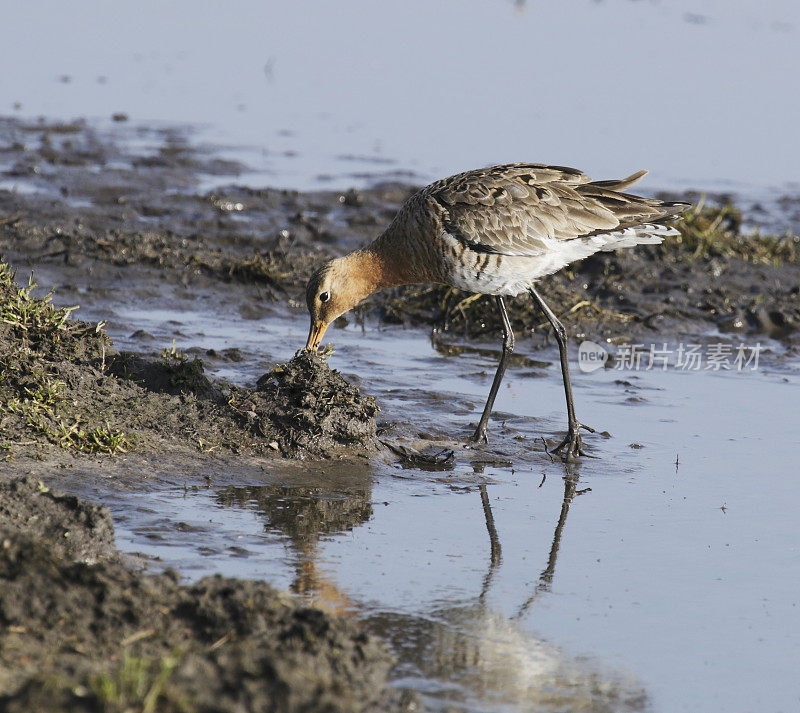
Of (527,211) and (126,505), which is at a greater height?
(527,211)

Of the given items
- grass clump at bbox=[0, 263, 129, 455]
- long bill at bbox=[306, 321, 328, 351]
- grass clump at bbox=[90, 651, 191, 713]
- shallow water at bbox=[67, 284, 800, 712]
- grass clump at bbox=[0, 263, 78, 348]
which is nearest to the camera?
grass clump at bbox=[90, 651, 191, 713]

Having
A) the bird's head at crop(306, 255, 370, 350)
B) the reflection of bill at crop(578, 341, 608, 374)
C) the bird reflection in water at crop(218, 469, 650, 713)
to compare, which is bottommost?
the bird reflection in water at crop(218, 469, 650, 713)

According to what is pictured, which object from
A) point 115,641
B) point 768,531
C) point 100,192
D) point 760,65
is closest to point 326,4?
point 760,65

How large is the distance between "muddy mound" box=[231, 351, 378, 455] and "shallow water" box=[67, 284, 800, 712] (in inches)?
8.4

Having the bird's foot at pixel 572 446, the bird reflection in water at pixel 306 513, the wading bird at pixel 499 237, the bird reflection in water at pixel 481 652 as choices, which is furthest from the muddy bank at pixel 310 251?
the bird reflection in water at pixel 481 652

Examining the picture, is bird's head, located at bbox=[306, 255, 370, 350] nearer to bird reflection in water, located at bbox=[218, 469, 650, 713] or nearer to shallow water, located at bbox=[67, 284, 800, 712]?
shallow water, located at bbox=[67, 284, 800, 712]

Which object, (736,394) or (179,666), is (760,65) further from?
(179,666)

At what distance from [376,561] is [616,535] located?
130cm

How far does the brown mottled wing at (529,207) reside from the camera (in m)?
7.12

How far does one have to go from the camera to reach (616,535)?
227 inches

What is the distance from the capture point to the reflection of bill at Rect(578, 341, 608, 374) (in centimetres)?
898

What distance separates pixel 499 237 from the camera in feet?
23.3

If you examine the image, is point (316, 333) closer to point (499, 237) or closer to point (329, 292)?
point (329, 292)

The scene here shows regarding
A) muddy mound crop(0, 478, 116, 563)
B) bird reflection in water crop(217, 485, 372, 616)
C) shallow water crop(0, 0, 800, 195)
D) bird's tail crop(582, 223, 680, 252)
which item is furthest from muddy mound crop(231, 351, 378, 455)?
shallow water crop(0, 0, 800, 195)
